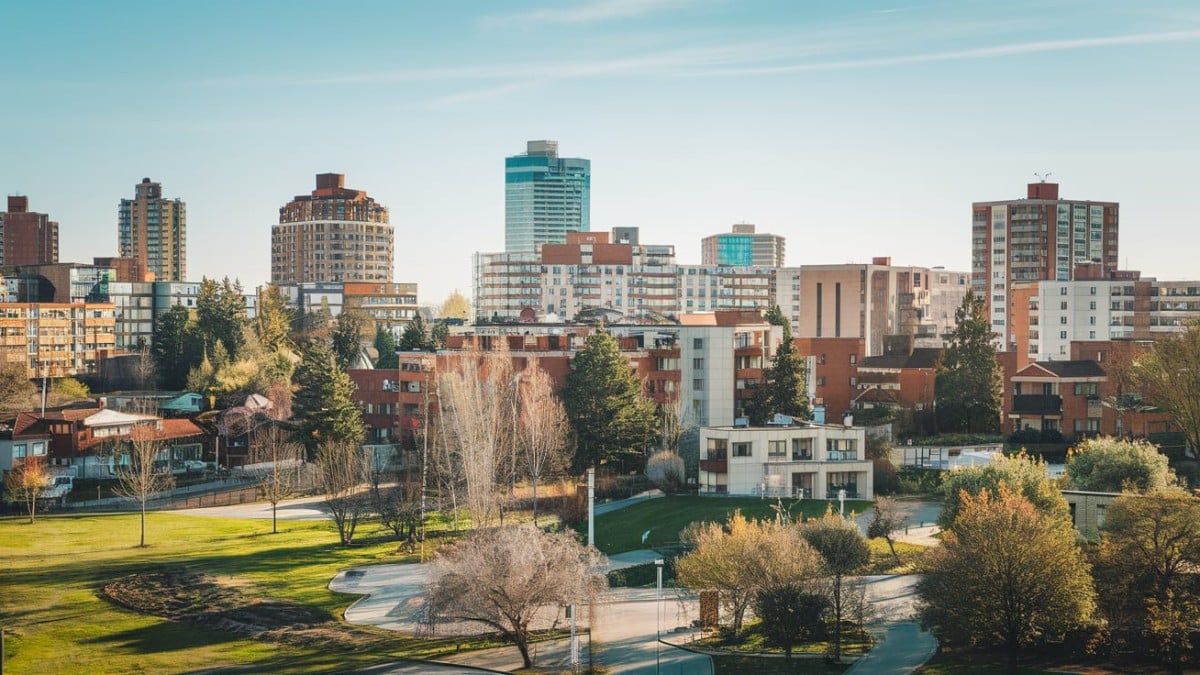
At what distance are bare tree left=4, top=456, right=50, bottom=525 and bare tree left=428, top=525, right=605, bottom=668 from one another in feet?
119

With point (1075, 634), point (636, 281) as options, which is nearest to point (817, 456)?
point (1075, 634)

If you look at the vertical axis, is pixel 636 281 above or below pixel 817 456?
above

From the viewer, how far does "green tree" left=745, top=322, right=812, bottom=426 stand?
8269 centimetres

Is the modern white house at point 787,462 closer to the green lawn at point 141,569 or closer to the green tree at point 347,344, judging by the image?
the green lawn at point 141,569

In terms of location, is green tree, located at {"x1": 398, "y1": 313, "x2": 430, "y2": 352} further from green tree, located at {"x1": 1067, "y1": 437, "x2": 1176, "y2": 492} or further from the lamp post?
the lamp post

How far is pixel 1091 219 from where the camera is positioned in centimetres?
14000

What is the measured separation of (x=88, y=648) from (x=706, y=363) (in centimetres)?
5128

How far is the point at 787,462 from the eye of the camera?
6856cm

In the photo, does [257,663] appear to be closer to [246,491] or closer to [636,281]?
[246,491]

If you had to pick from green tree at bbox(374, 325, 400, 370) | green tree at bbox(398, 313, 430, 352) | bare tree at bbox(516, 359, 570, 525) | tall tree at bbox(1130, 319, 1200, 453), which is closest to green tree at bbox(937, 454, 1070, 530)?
tall tree at bbox(1130, 319, 1200, 453)

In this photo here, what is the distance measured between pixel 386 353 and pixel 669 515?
64.0 meters

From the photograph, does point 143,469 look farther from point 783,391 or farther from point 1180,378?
point 1180,378

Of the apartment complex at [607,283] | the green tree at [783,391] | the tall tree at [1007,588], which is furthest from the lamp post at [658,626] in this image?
the apartment complex at [607,283]

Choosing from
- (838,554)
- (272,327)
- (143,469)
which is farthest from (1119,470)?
(272,327)
